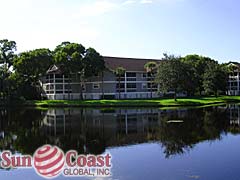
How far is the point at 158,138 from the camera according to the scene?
20.7 m

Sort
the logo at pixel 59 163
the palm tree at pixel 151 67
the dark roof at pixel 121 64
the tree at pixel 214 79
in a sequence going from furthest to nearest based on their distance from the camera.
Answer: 1. the dark roof at pixel 121 64
2. the palm tree at pixel 151 67
3. the tree at pixel 214 79
4. the logo at pixel 59 163

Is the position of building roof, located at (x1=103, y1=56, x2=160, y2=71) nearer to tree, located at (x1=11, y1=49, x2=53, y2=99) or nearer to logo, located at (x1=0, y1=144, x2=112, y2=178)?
tree, located at (x1=11, y1=49, x2=53, y2=99)

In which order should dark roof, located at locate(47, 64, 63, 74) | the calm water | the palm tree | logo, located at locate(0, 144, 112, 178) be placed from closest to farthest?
1. the calm water
2. logo, located at locate(0, 144, 112, 178)
3. dark roof, located at locate(47, 64, 63, 74)
4. the palm tree

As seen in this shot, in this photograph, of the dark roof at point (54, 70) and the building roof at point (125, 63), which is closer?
the dark roof at point (54, 70)

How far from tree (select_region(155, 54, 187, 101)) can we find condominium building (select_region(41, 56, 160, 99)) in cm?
1635

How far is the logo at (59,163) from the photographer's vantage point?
12.8 meters

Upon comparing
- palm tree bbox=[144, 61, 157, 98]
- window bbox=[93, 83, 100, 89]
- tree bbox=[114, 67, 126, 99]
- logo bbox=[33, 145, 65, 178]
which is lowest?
logo bbox=[33, 145, 65, 178]

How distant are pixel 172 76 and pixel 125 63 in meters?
24.0

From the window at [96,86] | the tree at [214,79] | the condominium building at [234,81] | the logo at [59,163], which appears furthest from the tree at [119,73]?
the logo at [59,163]

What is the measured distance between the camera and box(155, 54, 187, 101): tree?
5734 cm

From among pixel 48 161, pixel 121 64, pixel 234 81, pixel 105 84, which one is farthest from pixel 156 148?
pixel 234 81

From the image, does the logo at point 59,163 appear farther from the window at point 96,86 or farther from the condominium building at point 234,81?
the condominium building at point 234,81

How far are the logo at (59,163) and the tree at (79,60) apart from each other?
1903 inches

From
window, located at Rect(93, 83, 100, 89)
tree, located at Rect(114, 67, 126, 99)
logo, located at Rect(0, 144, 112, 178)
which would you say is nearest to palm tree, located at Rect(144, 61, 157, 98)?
tree, located at Rect(114, 67, 126, 99)
